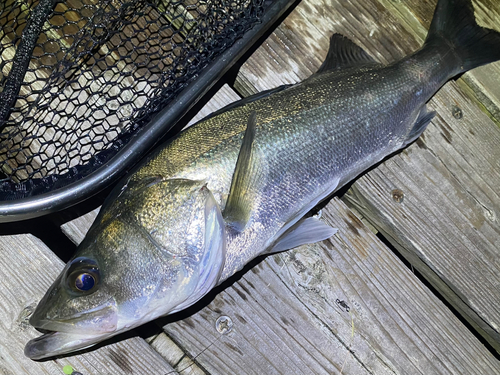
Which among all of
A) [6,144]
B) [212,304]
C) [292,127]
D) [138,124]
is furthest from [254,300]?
[6,144]

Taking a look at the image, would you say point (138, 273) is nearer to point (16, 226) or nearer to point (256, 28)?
point (16, 226)

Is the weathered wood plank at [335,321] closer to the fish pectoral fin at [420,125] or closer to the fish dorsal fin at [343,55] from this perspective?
the fish pectoral fin at [420,125]

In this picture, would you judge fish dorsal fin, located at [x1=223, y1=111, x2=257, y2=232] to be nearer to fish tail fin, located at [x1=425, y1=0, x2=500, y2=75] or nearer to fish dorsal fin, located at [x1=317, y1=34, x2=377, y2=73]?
fish dorsal fin, located at [x1=317, y1=34, x2=377, y2=73]

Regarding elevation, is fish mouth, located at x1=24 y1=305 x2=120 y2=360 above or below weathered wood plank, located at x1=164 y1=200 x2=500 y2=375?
below

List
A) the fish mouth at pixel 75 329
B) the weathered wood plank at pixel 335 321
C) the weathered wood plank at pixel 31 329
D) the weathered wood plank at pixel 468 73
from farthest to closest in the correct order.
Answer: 1. the weathered wood plank at pixel 468 73
2. the weathered wood plank at pixel 335 321
3. the weathered wood plank at pixel 31 329
4. the fish mouth at pixel 75 329

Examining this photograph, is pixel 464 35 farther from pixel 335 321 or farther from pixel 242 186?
pixel 335 321

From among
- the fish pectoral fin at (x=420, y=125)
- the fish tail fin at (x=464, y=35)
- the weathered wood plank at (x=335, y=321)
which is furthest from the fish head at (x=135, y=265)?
the fish tail fin at (x=464, y=35)

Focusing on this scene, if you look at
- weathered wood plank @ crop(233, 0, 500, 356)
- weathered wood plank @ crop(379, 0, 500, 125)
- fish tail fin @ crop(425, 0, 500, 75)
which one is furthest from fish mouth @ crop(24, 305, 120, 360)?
weathered wood plank @ crop(379, 0, 500, 125)
